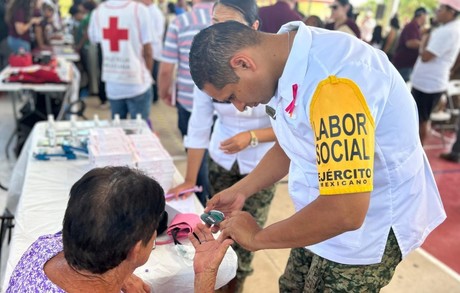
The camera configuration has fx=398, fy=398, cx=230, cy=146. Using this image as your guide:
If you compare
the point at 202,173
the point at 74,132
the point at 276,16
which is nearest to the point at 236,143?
the point at 202,173

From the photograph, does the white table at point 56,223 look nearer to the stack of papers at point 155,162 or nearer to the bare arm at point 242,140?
the stack of papers at point 155,162

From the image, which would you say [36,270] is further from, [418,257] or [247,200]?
[418,257]

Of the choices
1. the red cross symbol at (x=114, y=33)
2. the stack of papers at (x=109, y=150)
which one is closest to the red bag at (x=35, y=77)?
the red cross symbol at (x=114, y=33)

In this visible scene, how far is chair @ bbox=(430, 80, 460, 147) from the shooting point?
16.1ft

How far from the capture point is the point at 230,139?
5.82 feet

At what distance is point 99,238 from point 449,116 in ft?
17.6

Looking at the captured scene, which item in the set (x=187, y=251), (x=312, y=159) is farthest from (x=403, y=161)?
(x=187, y=251)

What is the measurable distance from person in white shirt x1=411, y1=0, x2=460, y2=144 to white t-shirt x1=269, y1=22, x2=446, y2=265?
3651mm

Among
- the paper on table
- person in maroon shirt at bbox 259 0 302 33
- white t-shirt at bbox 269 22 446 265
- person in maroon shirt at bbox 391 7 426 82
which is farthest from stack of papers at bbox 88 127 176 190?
person in maroon shirt at bbox 391 7 426 82

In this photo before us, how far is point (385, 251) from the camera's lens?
1.16 meters

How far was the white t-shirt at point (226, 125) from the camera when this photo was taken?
1.88m

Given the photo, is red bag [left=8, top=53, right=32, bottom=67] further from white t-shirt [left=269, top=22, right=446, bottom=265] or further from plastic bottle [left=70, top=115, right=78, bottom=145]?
white t-shirt [left=269, top=22, right=446, bottom=265]

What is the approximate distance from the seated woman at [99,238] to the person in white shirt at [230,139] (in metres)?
0.73

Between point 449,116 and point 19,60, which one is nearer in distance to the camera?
point 19,60
